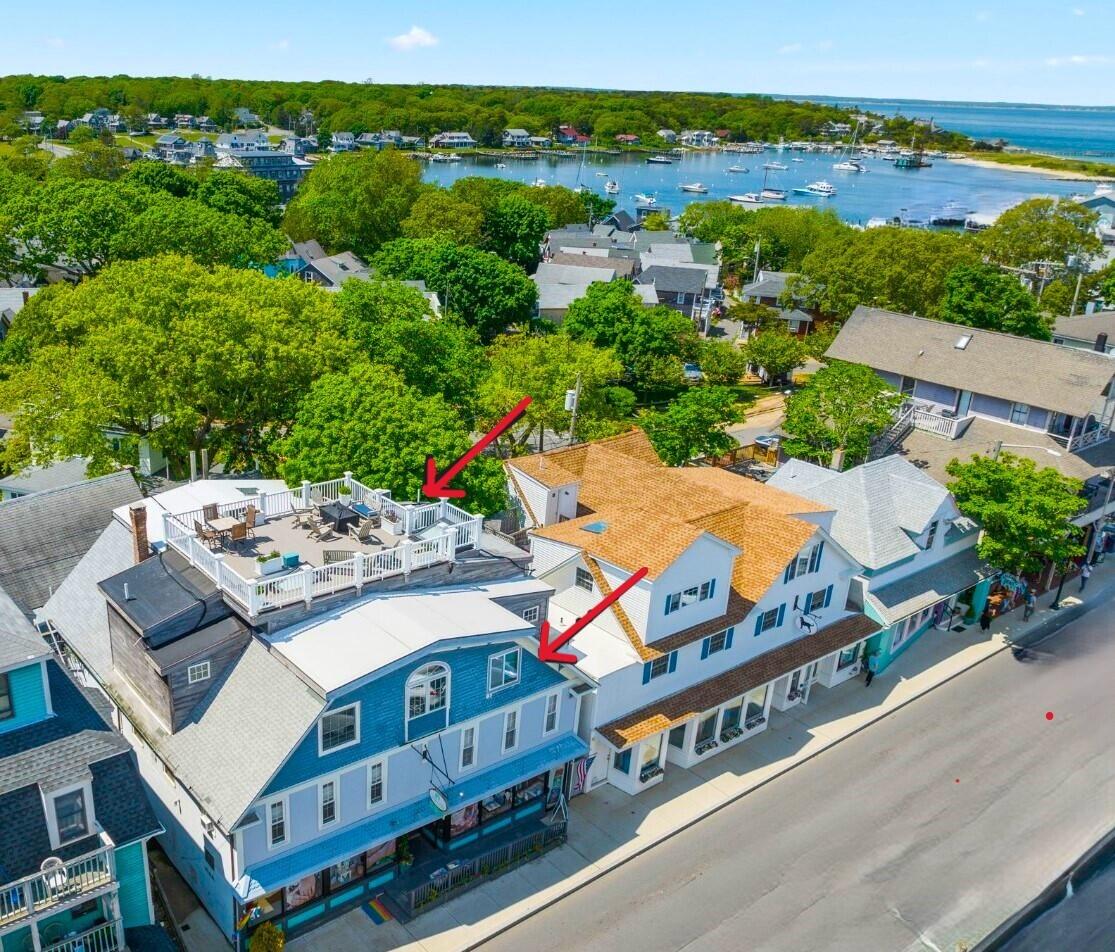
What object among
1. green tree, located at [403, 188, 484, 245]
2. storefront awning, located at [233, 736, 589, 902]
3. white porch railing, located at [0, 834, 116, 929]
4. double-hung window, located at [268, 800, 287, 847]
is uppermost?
green tree, located at [403, 188, 484, 245]

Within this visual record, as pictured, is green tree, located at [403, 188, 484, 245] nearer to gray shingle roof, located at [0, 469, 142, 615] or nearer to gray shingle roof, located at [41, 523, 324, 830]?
gray shingle roof, located at [0, 469, 142, 615]

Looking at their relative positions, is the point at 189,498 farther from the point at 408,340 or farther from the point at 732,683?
the point at 408,340

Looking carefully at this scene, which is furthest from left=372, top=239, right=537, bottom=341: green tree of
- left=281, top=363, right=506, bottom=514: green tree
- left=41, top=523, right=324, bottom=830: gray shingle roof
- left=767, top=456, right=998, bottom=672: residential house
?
left=41, top=523, right=324, bottom=830: gray shingle roof

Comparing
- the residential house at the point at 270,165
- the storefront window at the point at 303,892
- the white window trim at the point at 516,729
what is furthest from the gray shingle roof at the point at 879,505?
the residential house at the point at 270,165

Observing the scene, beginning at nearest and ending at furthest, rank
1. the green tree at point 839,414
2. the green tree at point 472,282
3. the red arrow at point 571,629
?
the red arrow at point 571,629 < the green tree at point 839,414 < the green tree at point 472,282

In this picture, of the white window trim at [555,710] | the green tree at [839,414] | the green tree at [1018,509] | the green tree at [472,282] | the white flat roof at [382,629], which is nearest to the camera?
the white flat roof at [382,629]

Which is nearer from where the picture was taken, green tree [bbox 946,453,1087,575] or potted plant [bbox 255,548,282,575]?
potted plant [bbox 255,548,282,575]

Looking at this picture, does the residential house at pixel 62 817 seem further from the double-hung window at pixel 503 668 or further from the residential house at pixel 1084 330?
the residential house at pixel 1084 330
